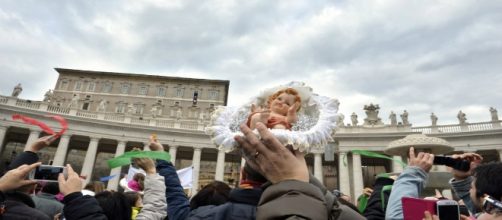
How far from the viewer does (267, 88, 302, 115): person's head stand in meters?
2.87

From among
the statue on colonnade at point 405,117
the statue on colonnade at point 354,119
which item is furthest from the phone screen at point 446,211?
the statue on colonnade at point 405,117

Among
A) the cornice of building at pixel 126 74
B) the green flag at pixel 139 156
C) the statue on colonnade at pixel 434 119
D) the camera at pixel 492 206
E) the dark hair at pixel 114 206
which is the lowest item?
the dark hair at pixel 114 206

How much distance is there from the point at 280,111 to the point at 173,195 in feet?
5.17

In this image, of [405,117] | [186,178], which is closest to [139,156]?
[186,178]

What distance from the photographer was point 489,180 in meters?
2.85

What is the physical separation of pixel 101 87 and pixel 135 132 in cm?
3034

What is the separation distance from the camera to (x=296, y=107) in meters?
2.89

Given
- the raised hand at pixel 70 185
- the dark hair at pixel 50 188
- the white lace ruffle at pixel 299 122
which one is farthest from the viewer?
the dark hair at pixel 50 188

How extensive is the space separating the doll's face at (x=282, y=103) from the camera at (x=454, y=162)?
1682mm

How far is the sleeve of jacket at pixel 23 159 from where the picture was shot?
3.71m

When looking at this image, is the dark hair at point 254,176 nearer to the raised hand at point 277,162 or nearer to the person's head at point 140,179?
the raised hand at point 277,162

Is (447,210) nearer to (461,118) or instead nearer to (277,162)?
(277,162)

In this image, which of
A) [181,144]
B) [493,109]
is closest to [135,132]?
[181,144]

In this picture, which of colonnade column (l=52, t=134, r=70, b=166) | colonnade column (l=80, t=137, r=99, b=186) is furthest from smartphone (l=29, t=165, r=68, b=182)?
colonnade column (l=52, t=134, r=70, b=166)
